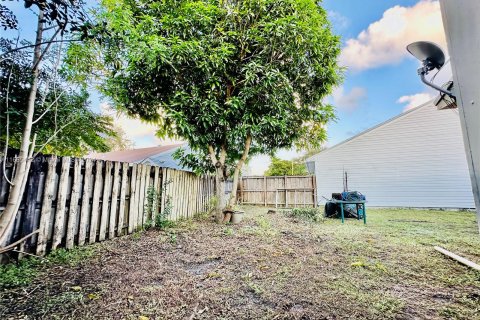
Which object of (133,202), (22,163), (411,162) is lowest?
(133,202)

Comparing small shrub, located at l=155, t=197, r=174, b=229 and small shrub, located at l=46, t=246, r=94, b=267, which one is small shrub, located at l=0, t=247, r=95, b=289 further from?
small shrub, located at l=155, t=197, r=174, b=229

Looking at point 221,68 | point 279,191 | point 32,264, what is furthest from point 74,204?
point 279,191

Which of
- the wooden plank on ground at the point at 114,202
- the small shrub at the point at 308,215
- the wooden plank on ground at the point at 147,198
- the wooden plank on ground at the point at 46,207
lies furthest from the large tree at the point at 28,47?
the small shrub at the point at 308,215

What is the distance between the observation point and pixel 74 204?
3.33m

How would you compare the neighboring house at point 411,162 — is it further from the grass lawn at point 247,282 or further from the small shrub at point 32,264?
the small shrub at point 32,264

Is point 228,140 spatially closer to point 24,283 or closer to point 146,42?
point 146,42

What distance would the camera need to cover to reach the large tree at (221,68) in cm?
508

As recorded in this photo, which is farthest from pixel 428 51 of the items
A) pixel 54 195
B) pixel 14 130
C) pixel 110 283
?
pixel 14 130

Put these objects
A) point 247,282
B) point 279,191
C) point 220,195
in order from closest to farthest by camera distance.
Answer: point 247,282, point 220,195, point 279,191

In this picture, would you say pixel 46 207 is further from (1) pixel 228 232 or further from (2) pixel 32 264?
(1) pixel 228 232

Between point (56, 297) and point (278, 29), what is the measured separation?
5.75 m

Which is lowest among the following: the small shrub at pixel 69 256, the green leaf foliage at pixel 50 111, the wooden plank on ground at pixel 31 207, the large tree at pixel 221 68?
the small shrub at pixel 69 256

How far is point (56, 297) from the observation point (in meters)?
1.97

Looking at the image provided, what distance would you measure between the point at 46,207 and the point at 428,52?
13.9 feet
